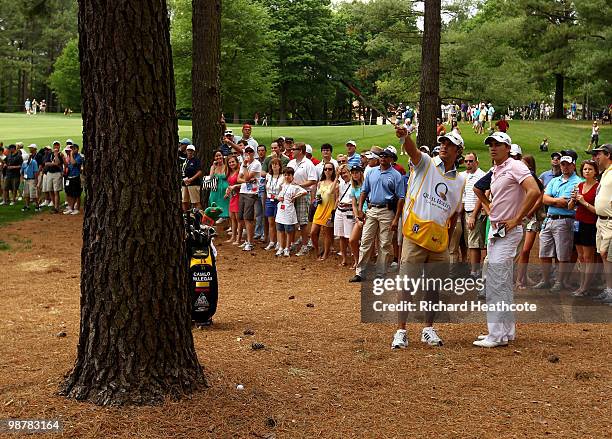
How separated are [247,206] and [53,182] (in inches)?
366

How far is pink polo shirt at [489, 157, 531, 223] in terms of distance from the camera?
7.50m

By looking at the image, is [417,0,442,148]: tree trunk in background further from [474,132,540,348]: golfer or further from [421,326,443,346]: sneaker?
[421,326,443,346]: sneaker

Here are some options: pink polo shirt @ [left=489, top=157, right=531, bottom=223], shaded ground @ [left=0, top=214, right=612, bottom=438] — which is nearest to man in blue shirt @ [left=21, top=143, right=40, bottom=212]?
shaded ground @ [left=0, top=214, right=612, bottom=438]

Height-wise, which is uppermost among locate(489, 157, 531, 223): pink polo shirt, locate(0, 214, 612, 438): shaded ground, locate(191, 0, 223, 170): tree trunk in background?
locate(191, 0, 223, 170): tree trunk in background

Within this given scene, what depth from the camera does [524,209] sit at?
7.39m

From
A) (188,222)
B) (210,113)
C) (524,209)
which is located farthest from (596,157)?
(210,113)

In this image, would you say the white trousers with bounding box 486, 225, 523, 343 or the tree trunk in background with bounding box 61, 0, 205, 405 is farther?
the white trousers with bounding box 486, 225, 523, 343

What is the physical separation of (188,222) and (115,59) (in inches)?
131

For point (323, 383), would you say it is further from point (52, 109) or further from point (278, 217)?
point (52, 109)

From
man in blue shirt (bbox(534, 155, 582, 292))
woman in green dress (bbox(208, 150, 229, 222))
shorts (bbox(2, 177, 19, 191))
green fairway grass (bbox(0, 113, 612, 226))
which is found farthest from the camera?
green fairway grass (bbox(0, 113, 612, 226))

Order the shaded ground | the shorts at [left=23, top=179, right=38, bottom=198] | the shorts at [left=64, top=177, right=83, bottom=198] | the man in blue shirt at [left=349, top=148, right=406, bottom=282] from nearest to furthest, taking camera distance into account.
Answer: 1. the shaded ground
2. the man in blue shirt at [left=349, top=148, right=406, bottom=282]
3. the shorts at [left=64, top=177, right=83, bottom=198]
4. the shorts at [left=23, top=179, right=38, bottom=198]

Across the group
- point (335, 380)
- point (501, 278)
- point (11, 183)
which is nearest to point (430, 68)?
point (501, 278)

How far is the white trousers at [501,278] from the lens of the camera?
24.6ft

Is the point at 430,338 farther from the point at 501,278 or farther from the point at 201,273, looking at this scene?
the point at 201,273
